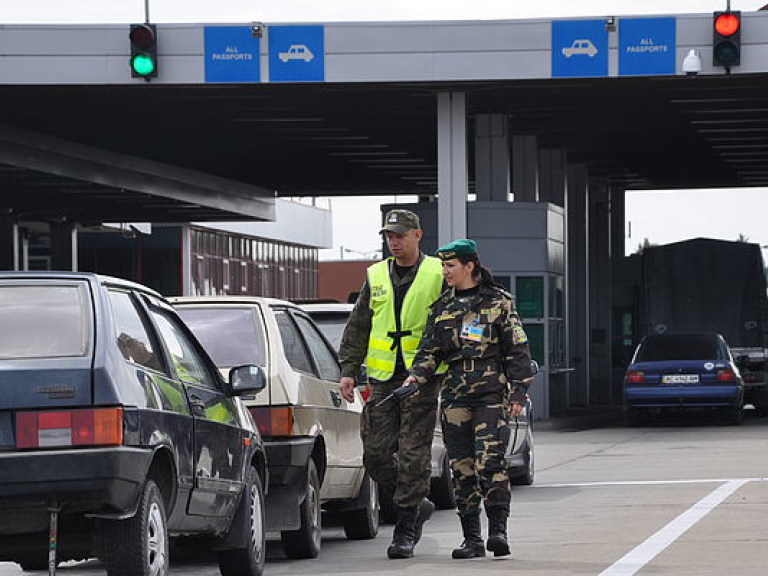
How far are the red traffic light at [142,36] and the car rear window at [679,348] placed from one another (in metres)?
9.49

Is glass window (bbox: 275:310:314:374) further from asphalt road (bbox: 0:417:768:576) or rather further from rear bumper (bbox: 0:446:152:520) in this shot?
rear bumper (bbox: 0:446:152:520)

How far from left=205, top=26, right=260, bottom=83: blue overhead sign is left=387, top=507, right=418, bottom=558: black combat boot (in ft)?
58.4

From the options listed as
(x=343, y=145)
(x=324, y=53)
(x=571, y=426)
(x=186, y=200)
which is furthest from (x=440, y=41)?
(x=186, y=200)

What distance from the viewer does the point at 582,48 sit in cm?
2898

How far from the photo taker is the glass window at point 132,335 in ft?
28.7

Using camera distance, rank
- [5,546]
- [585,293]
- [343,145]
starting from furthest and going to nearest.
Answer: [585,293] < [343,145] < [5,546]

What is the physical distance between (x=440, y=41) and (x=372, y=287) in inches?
691

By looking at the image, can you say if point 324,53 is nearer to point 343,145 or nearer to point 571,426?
point 571,426

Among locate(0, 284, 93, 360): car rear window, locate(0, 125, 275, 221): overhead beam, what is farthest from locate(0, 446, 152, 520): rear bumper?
locate(0, 125, 275, 221): overhead beam

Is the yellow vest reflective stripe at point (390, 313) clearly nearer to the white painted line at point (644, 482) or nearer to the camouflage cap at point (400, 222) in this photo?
the camouflage cap at point (400, 222)

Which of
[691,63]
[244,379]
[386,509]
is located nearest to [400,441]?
[244,379]

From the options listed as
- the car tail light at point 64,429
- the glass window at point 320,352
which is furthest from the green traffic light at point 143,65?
the car tail light at point 64,429

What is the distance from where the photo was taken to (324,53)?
29.1 m

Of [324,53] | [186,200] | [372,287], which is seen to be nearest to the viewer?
[372,287]
